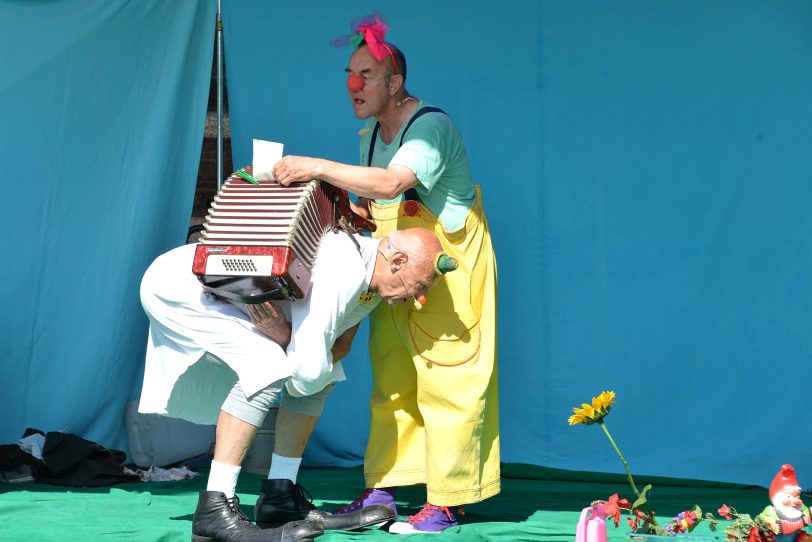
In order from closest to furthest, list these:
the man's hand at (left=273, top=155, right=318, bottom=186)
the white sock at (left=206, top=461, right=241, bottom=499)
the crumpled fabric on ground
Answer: the white sock at (left=206, top=461, right=241, bottom=499)
the man's hand at (left=273, top=155, right=318, bottom=186)
the crumpled fabric on ground

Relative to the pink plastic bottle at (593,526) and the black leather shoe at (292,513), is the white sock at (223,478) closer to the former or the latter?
the black leather shoe at (292,513)

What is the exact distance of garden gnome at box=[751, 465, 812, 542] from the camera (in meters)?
2.82

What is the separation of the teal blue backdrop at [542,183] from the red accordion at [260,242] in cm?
146

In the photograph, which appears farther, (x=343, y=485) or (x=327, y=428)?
(x=327, y=428)

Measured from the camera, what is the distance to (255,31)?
5164mm

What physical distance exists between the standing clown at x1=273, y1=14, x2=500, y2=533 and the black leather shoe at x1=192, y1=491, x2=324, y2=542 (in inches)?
17.6

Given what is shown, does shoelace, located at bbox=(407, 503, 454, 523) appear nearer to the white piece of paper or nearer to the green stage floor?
the green stage floor

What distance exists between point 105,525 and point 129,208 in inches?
62.6

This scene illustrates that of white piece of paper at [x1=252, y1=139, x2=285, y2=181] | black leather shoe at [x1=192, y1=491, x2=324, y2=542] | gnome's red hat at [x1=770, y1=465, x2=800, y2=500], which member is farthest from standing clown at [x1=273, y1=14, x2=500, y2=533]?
gnome's red hat at [x1=770, y1=465, x2=800, y2=500]

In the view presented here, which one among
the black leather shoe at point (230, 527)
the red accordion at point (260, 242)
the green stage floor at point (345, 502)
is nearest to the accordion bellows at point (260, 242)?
the red accordion at point (260, 242)

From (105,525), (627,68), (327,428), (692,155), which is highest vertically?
(627,68)

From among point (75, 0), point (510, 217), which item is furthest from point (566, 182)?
point (75, 0)

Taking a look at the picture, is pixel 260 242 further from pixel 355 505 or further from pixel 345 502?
pixel 345 502

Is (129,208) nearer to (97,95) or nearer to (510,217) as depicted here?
(97,95)
